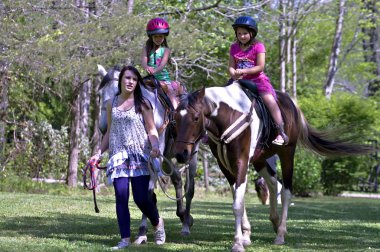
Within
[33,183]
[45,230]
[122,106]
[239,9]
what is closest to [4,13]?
[33,183]

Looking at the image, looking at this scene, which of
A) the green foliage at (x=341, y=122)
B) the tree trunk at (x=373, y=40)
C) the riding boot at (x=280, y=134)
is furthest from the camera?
the tree trunk at (x=373, y=40)

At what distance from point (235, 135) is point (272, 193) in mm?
1977

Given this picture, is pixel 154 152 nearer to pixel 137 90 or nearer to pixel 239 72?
pixel 137 90

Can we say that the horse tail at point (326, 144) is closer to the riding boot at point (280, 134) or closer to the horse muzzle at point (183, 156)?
the riding boot at point (280, 134)

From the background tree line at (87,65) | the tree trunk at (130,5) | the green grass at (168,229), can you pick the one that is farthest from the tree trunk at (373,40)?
the green grass at (168,229)

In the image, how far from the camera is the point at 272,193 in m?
10.7

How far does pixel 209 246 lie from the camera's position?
30.0ft

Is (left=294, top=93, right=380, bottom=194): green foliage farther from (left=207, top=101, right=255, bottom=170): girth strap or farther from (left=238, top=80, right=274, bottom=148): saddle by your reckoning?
(left=207, top=101, right=255, bottom=170): girth strap

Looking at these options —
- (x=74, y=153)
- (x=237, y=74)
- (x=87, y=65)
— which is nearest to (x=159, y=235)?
(x=237, y=74)

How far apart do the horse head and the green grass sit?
115 centimetres

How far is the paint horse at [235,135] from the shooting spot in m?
8.55

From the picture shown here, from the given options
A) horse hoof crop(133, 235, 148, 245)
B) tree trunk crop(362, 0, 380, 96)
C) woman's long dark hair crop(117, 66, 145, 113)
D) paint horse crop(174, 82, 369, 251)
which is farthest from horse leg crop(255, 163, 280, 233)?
tree trunk crop(362, 0, 380, 96)

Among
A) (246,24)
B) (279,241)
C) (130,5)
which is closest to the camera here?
(246,24)

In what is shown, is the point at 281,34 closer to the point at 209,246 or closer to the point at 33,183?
the point at 33,183
